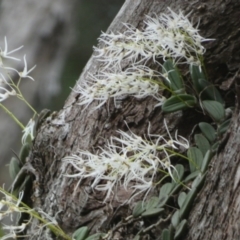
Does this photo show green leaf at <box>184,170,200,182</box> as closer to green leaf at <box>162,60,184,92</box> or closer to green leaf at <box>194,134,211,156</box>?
green leaf at <box>194,134,211,156</box>

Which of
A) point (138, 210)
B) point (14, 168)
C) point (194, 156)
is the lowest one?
point (14, 168)

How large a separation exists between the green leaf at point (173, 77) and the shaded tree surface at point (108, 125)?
53 millimetres

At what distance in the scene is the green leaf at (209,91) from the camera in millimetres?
842

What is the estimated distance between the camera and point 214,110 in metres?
0.82

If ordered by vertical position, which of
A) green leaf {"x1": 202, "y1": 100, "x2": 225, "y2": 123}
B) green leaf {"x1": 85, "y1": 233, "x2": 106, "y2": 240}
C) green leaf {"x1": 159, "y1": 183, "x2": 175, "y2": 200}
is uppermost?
green leaf {"x1": 202, "y1": 100, "x2": 225, "y2": 123}

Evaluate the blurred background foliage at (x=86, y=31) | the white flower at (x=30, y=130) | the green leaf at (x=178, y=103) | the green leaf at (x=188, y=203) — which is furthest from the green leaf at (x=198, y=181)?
the blurred background foliage at (x=86, y=31)

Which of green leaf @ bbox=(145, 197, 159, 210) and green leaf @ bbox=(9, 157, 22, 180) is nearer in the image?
green leaf @ bbox=(145, 197, 159, 210)

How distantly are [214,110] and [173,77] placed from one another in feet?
0.29

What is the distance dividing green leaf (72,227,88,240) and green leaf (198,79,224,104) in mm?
279

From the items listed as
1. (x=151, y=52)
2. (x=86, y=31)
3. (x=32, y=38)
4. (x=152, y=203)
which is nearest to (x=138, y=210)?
(x=152, y=203)

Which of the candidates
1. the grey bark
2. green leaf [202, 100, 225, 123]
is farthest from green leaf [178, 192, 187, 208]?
the grey bark

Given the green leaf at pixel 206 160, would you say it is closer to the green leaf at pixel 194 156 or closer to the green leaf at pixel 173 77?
the green leaf at pixel 194 156

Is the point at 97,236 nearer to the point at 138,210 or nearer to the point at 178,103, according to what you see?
the point at 138,210

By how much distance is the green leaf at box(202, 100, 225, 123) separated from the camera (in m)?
0.81
